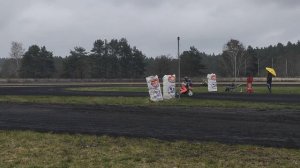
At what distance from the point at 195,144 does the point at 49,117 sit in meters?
7.88

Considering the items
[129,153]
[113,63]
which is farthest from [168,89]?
[113,63]

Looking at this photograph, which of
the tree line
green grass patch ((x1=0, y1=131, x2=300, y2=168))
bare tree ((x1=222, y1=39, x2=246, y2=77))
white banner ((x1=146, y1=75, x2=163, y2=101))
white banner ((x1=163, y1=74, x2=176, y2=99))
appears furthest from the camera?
bare tree ((x1=222, y1=39, x2=246, y2=77))

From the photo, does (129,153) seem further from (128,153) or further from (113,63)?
(113,63)

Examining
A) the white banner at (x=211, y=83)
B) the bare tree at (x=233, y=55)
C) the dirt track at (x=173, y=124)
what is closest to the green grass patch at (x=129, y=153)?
the dirt track at (x=173, y=124)

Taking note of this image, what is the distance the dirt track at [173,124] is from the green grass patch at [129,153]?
40.6 inches

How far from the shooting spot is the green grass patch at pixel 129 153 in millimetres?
8742

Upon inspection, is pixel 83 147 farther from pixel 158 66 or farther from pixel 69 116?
pixel 158 66

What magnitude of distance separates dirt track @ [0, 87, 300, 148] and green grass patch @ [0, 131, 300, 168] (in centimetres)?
103

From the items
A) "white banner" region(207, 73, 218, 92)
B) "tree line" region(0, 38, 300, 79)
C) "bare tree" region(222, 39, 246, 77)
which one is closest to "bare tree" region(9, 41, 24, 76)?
"tree line" region(0, 38, 300, 79)

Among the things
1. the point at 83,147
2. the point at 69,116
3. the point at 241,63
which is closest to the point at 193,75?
the point at 241,63

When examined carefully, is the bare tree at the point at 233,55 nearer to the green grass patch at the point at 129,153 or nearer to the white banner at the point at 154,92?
the white banner at the point at 154,92

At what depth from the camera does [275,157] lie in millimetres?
9422

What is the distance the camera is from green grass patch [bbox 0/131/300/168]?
8742 mm

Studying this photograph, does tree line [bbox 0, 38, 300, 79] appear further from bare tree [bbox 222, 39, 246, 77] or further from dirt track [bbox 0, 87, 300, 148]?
dirt track [bbox 0, 87, 300, 148]
